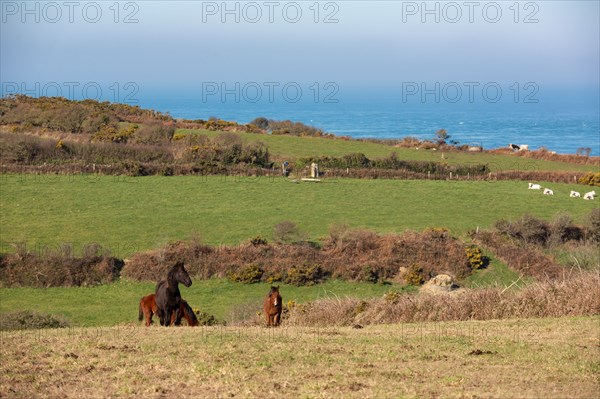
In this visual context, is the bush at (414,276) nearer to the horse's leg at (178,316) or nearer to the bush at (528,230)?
the bush at (528,230)

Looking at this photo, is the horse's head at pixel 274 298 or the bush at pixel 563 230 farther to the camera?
the bush at pixel 563 230

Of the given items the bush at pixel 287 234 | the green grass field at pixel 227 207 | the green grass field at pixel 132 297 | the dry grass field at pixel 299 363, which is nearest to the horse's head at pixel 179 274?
the dry grass field at pixel 299 363

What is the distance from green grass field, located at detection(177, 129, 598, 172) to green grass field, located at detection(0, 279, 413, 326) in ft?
98.2

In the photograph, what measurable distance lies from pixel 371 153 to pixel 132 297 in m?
38.2

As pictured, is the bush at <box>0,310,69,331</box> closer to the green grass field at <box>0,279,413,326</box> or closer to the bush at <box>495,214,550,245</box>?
the green grass field at <box>0,279,413,326</box>

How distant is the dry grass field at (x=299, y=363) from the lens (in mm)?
11695

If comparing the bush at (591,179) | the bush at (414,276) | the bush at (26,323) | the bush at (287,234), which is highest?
the bush at (591,179)

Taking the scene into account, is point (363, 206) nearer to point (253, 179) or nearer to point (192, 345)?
point (253, 179)

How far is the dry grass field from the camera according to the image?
11695mm

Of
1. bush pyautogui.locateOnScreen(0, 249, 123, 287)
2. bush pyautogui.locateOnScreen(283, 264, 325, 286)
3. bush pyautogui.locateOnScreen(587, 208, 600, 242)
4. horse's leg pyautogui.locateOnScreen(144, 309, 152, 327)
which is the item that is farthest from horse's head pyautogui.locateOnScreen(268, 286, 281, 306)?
bush pyautogui.locateOnScreen(587, 208, 600, 242)

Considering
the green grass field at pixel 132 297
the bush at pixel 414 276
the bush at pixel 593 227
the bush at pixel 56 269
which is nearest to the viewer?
the green grass field at pixel 132 297

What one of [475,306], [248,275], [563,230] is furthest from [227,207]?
[475,306]

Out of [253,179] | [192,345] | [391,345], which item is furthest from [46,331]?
[253,179]

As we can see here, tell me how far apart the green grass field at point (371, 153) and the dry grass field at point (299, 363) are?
161 ft
